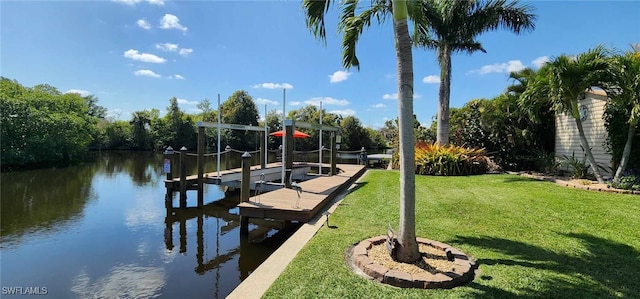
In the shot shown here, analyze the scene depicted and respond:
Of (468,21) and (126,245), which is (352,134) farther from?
(126,245)

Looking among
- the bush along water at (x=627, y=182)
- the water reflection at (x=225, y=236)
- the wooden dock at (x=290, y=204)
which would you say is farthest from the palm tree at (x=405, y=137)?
the bush along water at (x=627, y=182)

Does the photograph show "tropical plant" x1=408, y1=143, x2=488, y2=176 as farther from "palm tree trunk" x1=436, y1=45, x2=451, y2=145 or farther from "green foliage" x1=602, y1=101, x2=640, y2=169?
"green foliage" x1=602, y1=101, x2=640, y2=169

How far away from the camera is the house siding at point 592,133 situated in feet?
32.6

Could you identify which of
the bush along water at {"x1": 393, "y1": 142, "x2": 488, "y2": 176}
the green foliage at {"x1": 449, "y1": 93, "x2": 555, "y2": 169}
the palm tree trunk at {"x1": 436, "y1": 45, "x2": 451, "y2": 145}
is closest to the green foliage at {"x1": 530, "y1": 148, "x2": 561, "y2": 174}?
the green foliage at {"x1": 449, "y1": 93, "x2": 555, "y2": 169}

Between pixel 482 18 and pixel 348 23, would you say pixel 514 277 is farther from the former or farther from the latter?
pixel 482 18

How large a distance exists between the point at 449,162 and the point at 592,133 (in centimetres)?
435

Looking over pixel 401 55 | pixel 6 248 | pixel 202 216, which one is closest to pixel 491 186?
pixel 401 55

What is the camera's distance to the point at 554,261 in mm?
3941

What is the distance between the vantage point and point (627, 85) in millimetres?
8047

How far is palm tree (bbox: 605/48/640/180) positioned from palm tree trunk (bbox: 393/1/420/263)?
7549 millimetres

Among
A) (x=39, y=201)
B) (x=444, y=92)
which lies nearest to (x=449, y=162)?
(x=444, y=92)

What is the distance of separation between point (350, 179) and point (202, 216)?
4.86m

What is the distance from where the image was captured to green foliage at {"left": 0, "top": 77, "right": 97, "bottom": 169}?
66.9ft

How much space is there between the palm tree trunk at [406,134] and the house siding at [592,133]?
945cm
